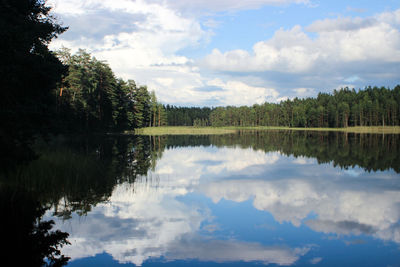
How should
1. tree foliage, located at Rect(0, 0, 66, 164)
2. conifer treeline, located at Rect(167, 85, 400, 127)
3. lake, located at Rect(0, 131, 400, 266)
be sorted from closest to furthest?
lake, located at Rect(0, 131, 400, 266) < tree foliage, located at Rect(0, 0, 66, 164) < conifer treeline, located at Rect(167, 85, 400, 127)

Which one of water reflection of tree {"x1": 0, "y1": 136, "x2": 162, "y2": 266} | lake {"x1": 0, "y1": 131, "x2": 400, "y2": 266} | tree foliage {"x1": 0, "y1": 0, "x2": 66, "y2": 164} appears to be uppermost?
tree foliage {"x1": 0, "y1": 0, "x2": 66, "y2": 164}

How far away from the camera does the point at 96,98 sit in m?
62.3

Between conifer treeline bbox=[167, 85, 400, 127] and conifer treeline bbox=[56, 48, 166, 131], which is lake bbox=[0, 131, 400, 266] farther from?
conifer treeline bbox=[167, 85, 400, 127]

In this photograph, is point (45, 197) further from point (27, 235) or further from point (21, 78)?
point (21, 78)

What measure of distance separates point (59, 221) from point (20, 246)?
2196mm

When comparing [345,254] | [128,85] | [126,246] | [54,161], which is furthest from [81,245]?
[128,85]

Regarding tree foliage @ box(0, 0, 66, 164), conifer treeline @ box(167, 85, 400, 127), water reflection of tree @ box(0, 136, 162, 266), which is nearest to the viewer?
water reflection of tree @ box(0, 136, 162, 266)

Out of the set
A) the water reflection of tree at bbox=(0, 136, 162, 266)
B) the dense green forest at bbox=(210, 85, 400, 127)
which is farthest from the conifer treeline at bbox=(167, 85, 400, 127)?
the water reflection of tree at bbox=(0, 136, 162, 266)

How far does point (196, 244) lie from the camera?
9156mm

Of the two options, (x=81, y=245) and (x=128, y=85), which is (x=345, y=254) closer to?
(x=81, y=245)

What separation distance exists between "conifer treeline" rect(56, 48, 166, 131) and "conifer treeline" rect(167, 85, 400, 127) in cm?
8757

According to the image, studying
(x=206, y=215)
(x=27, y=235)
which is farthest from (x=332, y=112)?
(x=27, y=235)

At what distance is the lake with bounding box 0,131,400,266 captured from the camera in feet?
27.8

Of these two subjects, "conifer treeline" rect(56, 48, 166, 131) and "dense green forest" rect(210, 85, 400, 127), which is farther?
"dense green forest" rect(210, 85, 400, 127)
